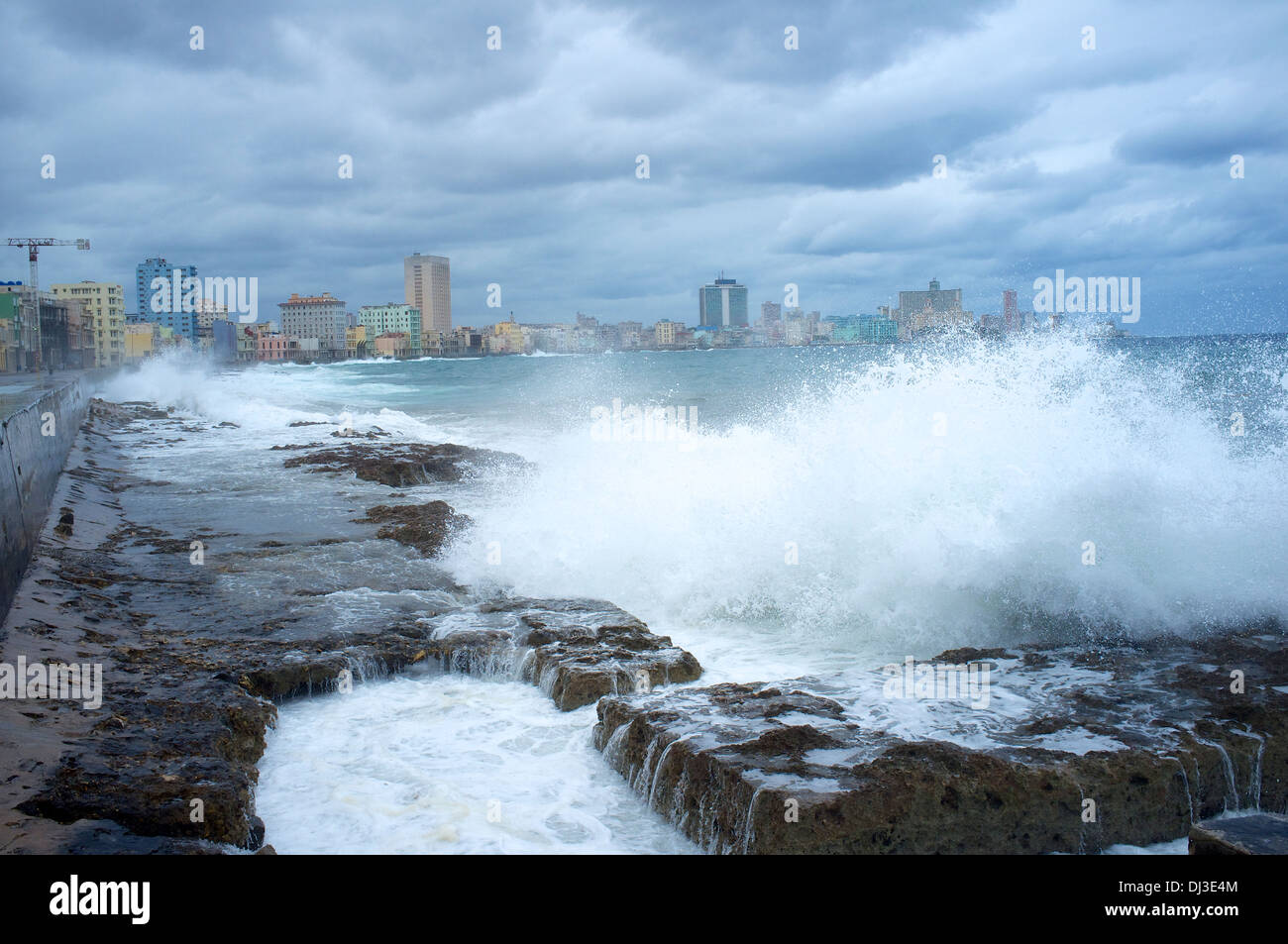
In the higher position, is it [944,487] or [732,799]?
[944,487]

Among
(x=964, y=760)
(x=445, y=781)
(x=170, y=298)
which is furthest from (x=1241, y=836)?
(x=170, y=298)

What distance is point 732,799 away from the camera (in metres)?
4.04

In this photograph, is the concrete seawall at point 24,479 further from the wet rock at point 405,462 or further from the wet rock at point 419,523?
the wet rock at point 405,462

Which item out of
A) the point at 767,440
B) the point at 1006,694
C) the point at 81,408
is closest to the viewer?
the point at 1006,694

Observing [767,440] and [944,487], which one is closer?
[944,487]

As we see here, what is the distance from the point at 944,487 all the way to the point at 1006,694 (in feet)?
10.3

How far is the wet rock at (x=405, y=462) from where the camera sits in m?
15.4

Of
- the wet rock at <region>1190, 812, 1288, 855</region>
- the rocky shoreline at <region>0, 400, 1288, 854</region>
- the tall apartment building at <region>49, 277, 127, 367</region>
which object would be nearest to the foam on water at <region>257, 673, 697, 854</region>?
the rocky shoreline at <region>0, 400, 1288, 854</region>

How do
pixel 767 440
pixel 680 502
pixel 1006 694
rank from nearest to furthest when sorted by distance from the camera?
pixel 1006 694, pixel 680 502, pixel 767 440

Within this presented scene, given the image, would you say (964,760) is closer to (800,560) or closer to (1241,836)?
(1241,836)

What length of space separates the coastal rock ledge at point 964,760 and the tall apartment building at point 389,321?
474 ft
